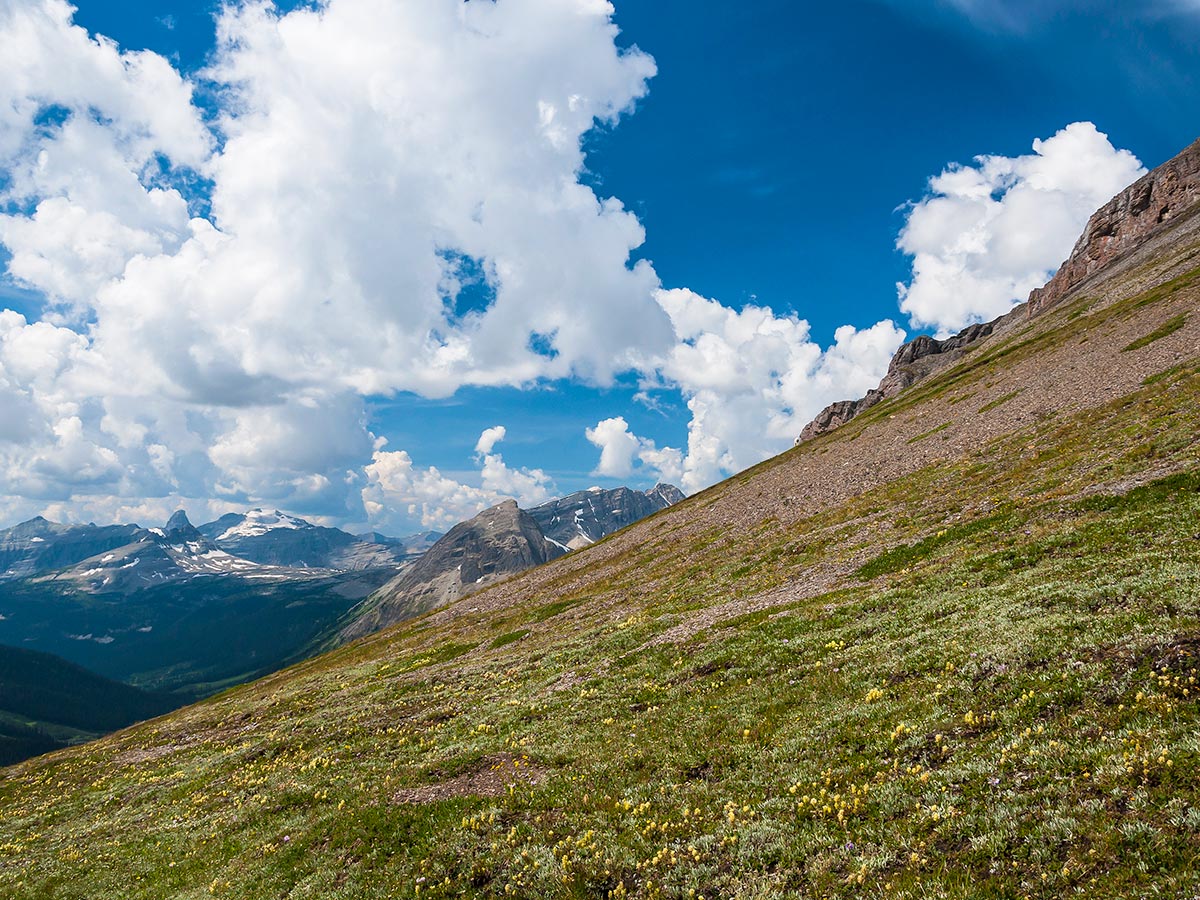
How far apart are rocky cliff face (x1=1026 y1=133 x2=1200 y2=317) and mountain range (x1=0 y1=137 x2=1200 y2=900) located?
125m

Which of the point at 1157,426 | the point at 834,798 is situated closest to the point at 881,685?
the point at 834,798

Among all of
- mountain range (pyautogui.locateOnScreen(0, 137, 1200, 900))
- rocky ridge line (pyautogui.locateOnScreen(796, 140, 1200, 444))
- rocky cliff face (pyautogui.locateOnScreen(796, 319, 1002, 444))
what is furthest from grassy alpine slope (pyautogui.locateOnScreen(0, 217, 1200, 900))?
rocky cliff face (pyautogui.locateOnScreen(796, 319, 1002, 444))

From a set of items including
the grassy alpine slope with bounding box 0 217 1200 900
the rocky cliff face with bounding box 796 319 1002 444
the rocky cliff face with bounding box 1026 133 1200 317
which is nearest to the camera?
the grassy alpine slope with bounding box 0 217 1200 900

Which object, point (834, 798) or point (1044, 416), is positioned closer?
point (834, 798)

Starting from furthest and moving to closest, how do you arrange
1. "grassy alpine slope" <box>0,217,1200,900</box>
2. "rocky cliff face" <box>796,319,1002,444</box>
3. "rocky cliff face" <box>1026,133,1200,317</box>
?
"rocky cliff face" <box>796,319,1002,444</box>
"rocky cliff face" <box>1026,133,1200,317</box>
"grassy alpine slope" <box>0,217,1200,900</box>

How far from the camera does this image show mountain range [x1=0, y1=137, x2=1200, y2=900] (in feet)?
37.4

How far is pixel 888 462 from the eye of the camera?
67.4 m

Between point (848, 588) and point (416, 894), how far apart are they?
87.4ft

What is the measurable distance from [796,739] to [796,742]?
0.71ft

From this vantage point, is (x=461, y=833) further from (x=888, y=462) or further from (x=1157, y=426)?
(x=888, y=462)

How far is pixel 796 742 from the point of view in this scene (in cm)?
1708

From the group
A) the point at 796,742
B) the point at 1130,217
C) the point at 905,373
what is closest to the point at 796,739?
the point at 796,742

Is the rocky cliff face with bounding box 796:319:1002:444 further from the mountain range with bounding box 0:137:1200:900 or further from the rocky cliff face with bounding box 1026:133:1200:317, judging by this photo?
the mountain range with bounding box 0:137:1200:900

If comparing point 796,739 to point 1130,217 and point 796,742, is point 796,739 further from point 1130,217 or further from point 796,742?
point 1130,217
